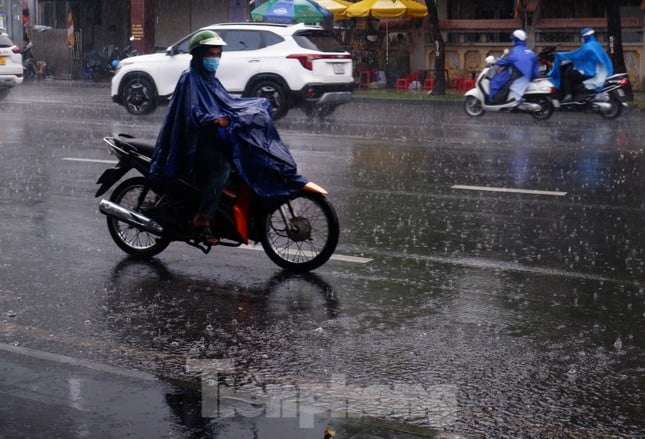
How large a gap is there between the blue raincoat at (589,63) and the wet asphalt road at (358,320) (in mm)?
8095

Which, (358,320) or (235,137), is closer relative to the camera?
(358,320)

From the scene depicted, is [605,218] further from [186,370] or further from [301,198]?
[186,370]

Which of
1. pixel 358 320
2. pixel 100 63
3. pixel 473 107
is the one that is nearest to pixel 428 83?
pixel 473 107

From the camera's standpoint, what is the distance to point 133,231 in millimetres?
8648

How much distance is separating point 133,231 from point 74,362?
2.89m

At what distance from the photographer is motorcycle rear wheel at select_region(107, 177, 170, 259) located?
8453 mm

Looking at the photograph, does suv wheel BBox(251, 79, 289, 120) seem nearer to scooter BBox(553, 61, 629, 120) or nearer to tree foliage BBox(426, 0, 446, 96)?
scooter BBox(553, 61, 629, 120)

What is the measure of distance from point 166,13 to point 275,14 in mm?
9981

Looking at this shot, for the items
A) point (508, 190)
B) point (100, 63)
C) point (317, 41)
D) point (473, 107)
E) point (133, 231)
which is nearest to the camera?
point (133, 231)

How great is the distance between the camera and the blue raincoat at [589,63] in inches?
800

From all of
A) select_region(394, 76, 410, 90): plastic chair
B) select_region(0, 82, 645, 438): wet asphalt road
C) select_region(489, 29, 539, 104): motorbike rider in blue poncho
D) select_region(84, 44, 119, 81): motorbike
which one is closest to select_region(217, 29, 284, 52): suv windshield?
select_region(489, 29, 539, 104): motorbike rider in blue poncho

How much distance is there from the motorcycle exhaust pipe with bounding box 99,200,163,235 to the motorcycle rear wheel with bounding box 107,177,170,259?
0.11 m

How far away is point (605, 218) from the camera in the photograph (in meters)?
10.3

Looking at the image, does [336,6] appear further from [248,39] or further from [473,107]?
[248,39]
